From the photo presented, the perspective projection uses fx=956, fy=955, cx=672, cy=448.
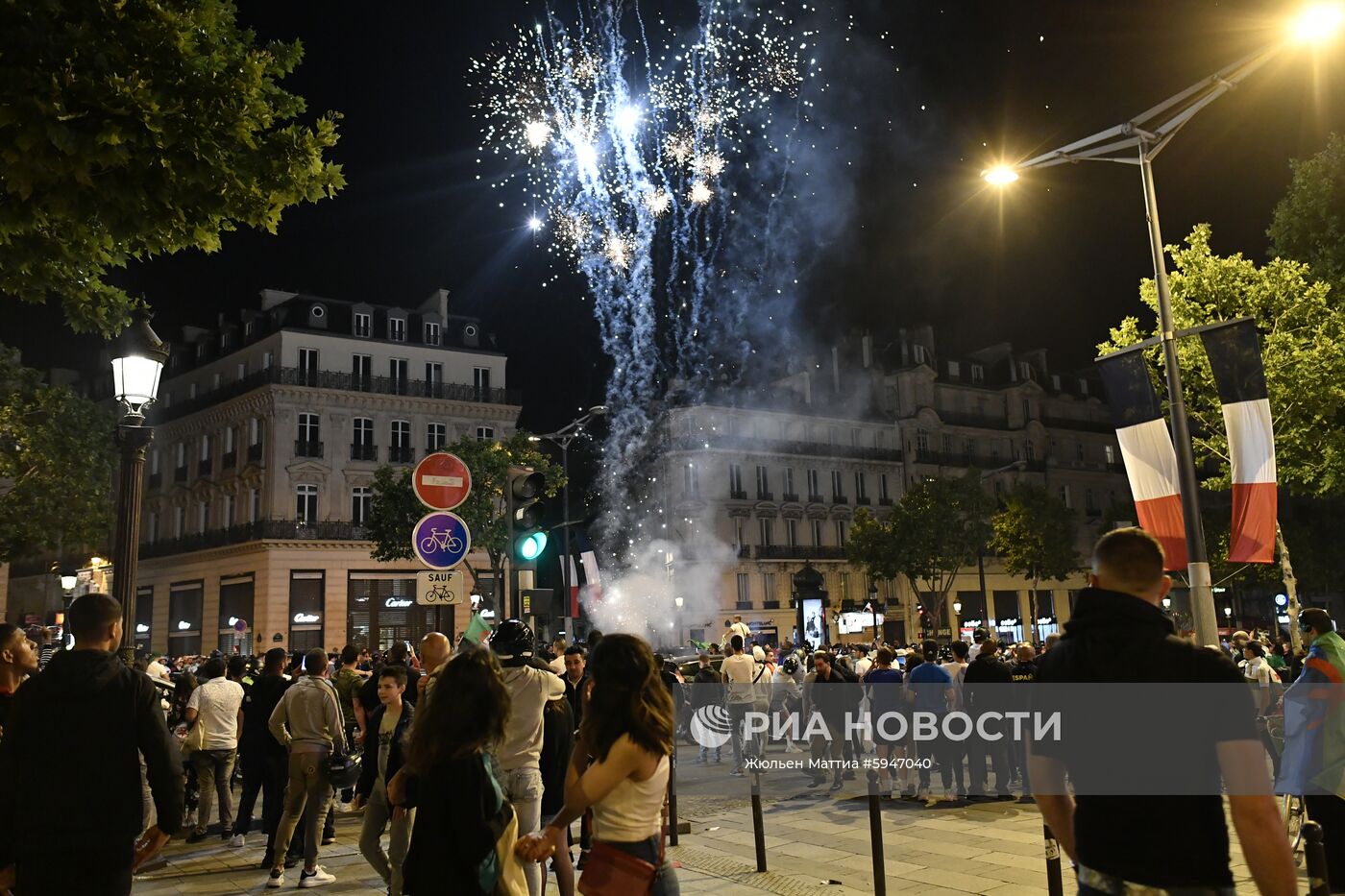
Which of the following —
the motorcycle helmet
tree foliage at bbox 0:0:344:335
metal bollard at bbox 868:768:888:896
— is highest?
tree foliage at bbox 0:0:344:335

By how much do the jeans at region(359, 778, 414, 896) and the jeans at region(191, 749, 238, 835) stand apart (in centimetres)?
459

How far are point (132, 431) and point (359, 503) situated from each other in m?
37.8

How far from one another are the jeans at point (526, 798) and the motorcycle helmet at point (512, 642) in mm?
782

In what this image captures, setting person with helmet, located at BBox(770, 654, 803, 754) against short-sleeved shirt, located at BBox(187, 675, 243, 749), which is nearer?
short-sleeved shirt, located at BBox(187, 675, 243, 749)

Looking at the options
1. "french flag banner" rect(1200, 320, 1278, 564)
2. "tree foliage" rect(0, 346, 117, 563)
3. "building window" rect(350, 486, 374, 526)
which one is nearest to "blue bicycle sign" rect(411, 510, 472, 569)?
"french flag banner" rect(1200, 320, 1278, 564)

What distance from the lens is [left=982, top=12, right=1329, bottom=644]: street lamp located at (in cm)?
952

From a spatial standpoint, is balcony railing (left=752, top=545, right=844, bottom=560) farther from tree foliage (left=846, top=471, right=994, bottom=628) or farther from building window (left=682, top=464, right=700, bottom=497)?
tree foliage (left=846, top=471, right=994, bottom=628)

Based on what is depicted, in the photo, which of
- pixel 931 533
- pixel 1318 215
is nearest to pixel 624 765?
pixel 1318 215

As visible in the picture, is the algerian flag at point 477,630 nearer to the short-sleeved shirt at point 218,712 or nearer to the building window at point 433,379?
the short-sleeved shirt at point 218,712

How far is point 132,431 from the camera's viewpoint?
8.33 meters

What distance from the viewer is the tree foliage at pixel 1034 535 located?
162ft

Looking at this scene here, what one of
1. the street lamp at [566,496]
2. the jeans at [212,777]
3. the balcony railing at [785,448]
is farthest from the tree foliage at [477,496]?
the jeans at [212,777]

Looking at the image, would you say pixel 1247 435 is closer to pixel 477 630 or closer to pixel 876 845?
pixel 876 845

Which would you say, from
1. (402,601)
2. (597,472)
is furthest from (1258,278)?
(597,472)
